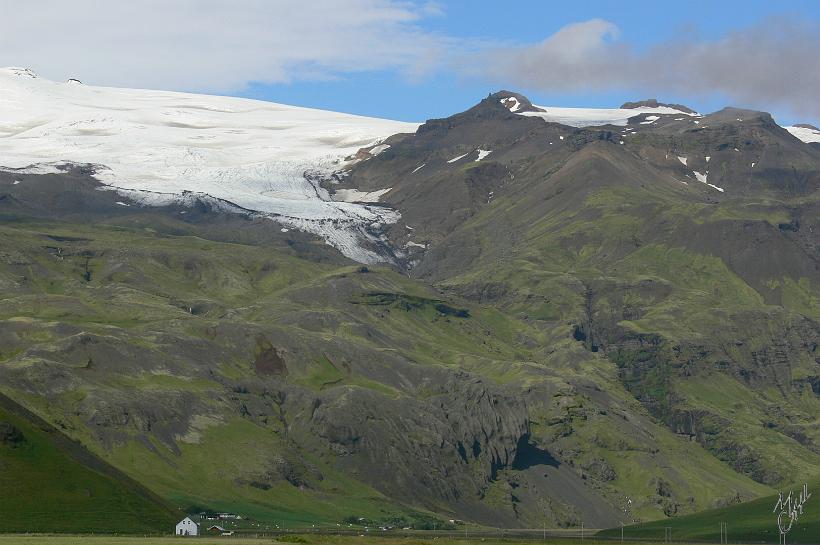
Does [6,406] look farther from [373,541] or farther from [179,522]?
[373,541]

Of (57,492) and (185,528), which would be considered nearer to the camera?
(57,492)

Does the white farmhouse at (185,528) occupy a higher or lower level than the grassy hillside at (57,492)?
lower

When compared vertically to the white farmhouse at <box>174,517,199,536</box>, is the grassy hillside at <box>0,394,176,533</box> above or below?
above

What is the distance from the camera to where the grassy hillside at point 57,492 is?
570ft

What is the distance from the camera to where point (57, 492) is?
18062cm

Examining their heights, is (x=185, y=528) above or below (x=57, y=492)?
below

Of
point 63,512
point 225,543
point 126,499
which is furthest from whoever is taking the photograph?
point 126,499

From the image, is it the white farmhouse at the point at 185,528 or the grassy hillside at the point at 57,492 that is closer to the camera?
the grassy hillside at the point at 57,492

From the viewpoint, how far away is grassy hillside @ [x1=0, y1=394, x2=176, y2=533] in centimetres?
17380

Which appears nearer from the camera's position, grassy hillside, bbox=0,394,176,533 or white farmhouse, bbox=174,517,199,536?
grassy hillside, bbox=0,394,176,533

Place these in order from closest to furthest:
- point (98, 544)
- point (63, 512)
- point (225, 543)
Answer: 1. point (98, 544)
2. point (225, 543)
3. point (63, 512)

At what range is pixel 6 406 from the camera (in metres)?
198

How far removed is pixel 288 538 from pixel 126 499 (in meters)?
27.1

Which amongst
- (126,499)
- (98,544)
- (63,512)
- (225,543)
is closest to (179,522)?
(126,499)
